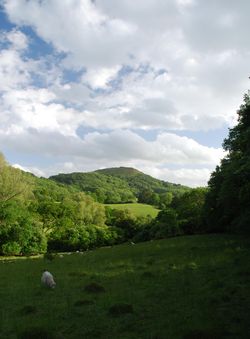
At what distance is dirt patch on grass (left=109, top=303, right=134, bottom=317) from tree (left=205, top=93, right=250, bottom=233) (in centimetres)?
1984

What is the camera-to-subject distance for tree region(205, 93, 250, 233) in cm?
3769

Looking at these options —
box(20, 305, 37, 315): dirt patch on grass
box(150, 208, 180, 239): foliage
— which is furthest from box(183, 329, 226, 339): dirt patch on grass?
box(150, 208, 180, 239): foliage

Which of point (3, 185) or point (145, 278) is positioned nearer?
point (145, 278)

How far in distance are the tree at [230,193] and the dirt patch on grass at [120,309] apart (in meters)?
19.8

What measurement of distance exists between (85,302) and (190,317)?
5297mm

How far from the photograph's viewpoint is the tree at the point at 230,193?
37688mm

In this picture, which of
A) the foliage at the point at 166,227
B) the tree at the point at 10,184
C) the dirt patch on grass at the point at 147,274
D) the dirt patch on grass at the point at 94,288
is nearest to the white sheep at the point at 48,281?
the dirt patch on grass at the point at 94,288

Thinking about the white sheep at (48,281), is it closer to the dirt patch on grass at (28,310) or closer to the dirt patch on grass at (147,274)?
the dirt patch on grass at (28,310)

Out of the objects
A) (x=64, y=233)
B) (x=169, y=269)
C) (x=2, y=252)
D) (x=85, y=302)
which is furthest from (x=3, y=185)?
(x=85, y=302)

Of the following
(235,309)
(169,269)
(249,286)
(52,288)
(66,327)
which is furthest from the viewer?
(169,269)

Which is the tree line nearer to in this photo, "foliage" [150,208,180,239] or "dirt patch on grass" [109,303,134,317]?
"foliage" [150,208,180,239]

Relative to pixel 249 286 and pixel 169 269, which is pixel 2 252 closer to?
pixel 169 269

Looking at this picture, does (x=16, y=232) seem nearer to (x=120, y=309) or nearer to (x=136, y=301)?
(x=136, y=301)

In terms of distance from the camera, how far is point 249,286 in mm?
18891
